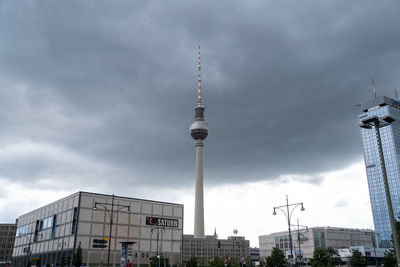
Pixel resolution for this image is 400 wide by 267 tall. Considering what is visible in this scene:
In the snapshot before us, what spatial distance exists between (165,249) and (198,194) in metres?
64.0

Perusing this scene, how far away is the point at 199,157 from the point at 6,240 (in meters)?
110

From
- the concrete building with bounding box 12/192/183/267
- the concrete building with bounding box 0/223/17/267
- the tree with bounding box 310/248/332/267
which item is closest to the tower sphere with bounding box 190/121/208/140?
the concrete building with bounding box 12/192/183/267

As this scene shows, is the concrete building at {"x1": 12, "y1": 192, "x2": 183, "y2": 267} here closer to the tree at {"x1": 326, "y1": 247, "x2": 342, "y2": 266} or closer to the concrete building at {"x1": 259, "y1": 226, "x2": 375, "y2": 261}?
the tree at {"x1": 326, "y1": 247, "x2": 342, "y2": 266}

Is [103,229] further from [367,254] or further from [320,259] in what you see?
[367,254]

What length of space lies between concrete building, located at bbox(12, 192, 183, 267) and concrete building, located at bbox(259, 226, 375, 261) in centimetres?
7086

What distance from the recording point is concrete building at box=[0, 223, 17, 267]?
18500cm

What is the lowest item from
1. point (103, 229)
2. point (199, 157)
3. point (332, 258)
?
point (332, 258)

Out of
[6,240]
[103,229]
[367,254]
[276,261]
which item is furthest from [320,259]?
[6,240]

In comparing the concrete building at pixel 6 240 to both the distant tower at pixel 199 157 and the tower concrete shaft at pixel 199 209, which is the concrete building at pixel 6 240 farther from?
the distant tower at pixel 199 157

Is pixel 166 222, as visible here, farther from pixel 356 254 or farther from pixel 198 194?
pixel 198 194

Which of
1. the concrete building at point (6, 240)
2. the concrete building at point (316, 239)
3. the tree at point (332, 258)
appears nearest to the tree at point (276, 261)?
the tree at point (332, 258)

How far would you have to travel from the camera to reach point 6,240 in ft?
614

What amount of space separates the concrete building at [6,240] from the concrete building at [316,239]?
131 metres

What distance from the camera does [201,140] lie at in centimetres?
17475
